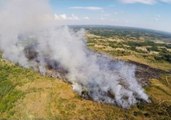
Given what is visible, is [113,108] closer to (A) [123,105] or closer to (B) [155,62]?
(A) [123,105]

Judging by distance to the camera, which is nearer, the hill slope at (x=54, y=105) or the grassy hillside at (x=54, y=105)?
the grassy hillside at (x=54, y=105)

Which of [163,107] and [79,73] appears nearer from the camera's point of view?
[163,107]

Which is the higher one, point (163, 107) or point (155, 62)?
point (163, 107)

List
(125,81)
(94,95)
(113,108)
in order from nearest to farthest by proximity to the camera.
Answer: (113,108) → (94,95) → (125,81)

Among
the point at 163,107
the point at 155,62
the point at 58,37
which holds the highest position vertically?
the point at 58,37

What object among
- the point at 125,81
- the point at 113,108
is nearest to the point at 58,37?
the point at 125,81

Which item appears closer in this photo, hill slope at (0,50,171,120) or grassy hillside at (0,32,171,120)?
grassy hillside at (0,32,171,120)

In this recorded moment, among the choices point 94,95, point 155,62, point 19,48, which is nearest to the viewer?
point 94,95
